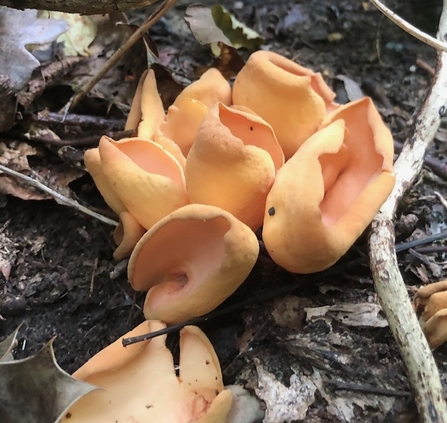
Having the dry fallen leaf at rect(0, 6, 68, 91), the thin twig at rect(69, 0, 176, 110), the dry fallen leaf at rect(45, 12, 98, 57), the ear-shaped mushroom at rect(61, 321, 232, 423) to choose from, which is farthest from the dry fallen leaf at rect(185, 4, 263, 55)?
the ear-shaped mushroom at rect(61, 321, 232, 423)

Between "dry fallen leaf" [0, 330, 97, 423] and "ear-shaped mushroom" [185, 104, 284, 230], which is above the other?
"ear-shaped mushroom" [185, 104, 284, 230]

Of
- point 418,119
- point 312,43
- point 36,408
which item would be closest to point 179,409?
point 36,408

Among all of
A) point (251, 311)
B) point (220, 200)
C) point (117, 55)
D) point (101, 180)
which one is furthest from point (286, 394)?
point (117, 55)

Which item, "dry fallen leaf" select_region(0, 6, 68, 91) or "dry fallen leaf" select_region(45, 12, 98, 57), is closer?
"dry fallen leaf" select_region(0, 6, 68, 91)

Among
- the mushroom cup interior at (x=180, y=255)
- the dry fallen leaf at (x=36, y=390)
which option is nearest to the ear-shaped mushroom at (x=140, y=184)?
the mushroom cup interior at (x=180, y=255)

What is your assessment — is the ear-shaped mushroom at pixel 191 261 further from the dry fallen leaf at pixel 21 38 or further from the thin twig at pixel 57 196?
the dry fallen leaf at pixel 21 38

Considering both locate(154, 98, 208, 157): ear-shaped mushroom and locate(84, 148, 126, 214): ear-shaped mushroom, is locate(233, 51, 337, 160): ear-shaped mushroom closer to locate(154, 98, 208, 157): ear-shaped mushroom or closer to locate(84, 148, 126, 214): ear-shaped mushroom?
locate(154, 98, 208, 157): ear-shaped mushroom

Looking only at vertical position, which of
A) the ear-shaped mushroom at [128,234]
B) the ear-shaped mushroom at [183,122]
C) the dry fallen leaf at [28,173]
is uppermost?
the ear-shaped mushroom at [183,122]
